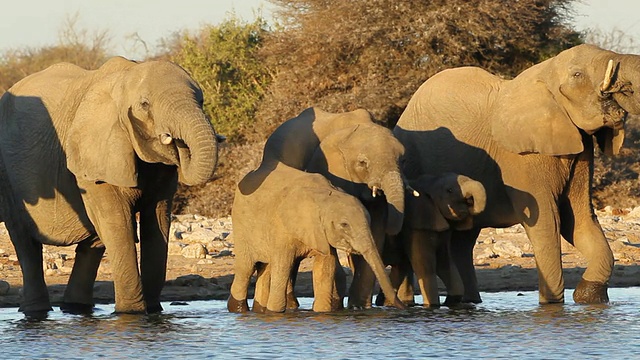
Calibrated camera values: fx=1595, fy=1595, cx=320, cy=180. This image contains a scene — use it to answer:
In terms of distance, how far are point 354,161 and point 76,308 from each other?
2507 millimetres

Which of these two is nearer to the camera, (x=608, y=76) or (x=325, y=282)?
(x=325, y=282)

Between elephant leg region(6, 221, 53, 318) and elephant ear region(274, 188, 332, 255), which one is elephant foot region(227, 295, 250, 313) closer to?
elephant ear region(274, 188, 332, 255)

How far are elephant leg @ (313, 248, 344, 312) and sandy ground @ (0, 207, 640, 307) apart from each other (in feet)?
7.72

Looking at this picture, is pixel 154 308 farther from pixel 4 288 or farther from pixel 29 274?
pixel 4 288

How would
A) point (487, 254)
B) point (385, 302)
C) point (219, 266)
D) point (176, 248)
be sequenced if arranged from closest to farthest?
point (385, 302) < point (219, 266) < point (176, 248) < point (487, 254)

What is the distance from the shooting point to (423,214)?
1263 cm

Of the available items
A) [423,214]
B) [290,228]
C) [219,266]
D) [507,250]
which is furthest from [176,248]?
[290,228]

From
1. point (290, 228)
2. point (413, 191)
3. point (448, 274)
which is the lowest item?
point (448, 274)

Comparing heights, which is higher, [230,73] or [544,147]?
[230,73]

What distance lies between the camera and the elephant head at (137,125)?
10.8 m

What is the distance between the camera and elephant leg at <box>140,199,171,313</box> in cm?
1203

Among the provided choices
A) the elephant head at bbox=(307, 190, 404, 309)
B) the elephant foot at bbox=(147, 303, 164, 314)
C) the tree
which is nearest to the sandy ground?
the elephant foot at bbox=(147, 303, 164, 314)

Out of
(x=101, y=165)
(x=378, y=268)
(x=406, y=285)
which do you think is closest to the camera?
(x=378, y=268)

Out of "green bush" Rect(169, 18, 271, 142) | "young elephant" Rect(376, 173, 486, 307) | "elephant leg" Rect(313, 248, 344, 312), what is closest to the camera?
"elephant leg" Rect(313, 248, 344, 312)
